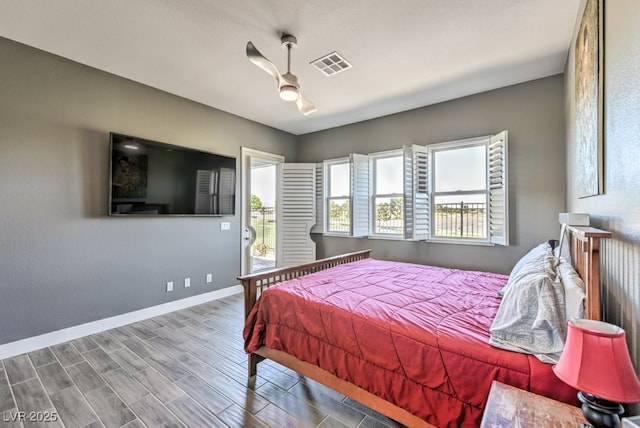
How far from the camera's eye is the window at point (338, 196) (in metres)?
5.09

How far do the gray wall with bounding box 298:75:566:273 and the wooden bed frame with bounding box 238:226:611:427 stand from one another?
135 cm

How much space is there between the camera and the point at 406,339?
161 cm

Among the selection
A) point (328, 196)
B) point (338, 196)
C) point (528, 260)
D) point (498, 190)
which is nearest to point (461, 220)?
point (498, 190)

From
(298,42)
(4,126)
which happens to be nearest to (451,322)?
(298,42)

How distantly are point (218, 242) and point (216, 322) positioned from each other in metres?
1.32

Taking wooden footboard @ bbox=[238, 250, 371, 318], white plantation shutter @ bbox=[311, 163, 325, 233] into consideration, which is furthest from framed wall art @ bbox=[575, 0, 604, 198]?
white plantation shutter @ bbox=[311, 163, 325, 233]

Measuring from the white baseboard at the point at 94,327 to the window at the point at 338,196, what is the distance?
227 cm

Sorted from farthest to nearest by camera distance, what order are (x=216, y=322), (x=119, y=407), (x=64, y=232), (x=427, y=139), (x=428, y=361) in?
(x=427, y=139)
(x=216, y=322)
(x=64, y=232)
(x=119, y=407)
(x=428, y=361)

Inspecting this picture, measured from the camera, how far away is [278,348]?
2148mm

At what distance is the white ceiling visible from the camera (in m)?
2.19

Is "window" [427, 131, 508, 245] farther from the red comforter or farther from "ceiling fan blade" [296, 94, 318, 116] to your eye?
"ceiling fan blade" [296, 94, 318, 116]

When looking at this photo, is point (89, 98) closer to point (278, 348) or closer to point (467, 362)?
point (278, 348)

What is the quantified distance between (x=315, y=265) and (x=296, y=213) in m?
2.18

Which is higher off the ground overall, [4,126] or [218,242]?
[4,126]
